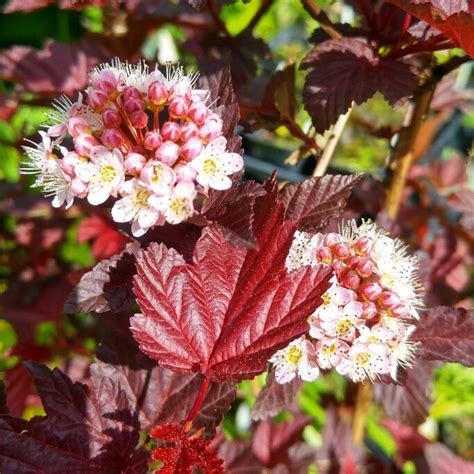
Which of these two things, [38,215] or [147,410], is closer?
[147,410]

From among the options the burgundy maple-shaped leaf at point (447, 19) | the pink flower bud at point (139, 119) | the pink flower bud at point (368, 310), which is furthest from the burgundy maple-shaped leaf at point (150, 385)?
the burgundy maple-shaped leaf at point (447, 19)

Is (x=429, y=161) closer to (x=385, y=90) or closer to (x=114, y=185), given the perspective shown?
(x=385, y=90)

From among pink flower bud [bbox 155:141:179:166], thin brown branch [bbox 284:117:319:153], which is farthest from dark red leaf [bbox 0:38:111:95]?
pink flower bud [bbox 155:141:179:166]

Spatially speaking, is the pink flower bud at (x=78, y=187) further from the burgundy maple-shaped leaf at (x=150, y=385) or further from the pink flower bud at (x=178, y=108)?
the burgundy maple-shaped leaf at (x=150, y=385)

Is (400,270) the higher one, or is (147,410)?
(400,270)

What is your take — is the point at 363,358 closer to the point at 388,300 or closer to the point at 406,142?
the point at 388,300

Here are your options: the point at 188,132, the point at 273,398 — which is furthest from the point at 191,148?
the point at 273,398

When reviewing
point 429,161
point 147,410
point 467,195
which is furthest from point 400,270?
point 429,161
